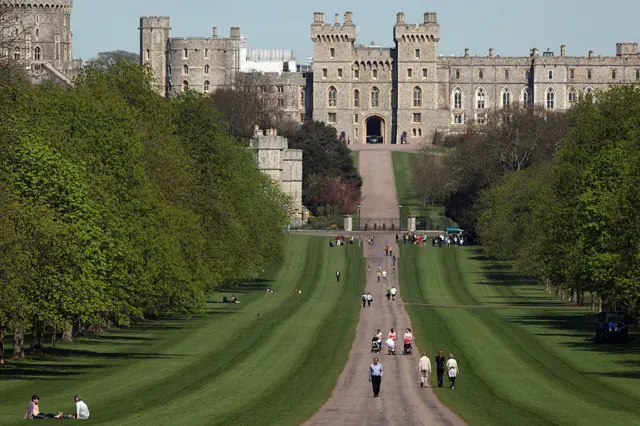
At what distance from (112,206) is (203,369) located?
1020 centimetres

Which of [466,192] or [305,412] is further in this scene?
[466,192]

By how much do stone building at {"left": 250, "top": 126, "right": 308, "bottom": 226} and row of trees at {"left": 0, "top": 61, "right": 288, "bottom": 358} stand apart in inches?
1942

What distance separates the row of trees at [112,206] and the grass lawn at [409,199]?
176ft

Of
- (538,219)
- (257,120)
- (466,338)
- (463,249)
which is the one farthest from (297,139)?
(466,338)

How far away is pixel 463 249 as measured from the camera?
125 meters

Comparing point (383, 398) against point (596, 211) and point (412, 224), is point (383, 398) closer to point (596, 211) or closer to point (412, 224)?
point (596, 211)

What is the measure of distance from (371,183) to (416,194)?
17.0 ft

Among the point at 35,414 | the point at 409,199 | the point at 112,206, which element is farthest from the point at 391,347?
the point at 409,199

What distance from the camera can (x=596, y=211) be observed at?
2516 inches

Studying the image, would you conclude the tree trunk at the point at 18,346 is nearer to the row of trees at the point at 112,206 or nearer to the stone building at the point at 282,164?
the row of trees at the point at 112,206

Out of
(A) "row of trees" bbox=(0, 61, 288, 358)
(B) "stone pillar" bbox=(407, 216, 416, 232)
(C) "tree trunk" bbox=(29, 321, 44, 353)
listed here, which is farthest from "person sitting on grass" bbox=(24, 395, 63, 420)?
(B) "stone pillar" bbox=(407, 216, 416, 232)

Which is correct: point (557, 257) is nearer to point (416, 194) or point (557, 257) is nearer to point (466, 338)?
point (466, 338)

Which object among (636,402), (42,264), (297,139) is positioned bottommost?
(636,402)

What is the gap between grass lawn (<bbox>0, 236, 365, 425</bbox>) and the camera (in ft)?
131
